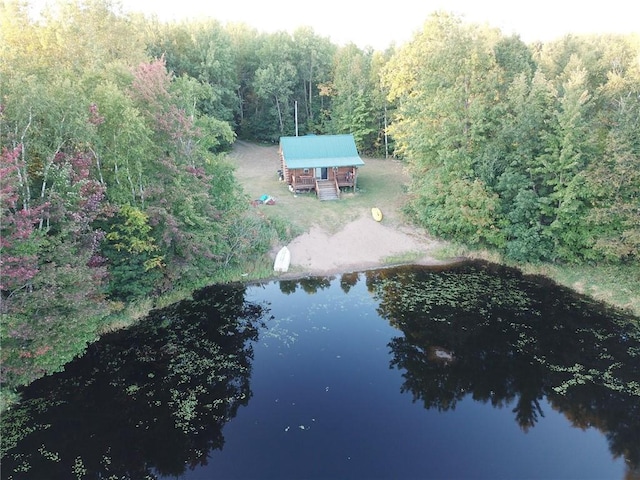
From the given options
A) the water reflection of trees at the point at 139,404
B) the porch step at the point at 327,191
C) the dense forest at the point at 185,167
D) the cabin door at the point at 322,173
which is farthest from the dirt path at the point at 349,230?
the water reflection of trees at the point at 139,404

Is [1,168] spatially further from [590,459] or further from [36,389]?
[590,459]

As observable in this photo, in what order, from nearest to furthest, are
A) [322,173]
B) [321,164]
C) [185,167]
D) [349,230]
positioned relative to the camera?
[185,167]
[349,230]
[321,164]
[322,173]

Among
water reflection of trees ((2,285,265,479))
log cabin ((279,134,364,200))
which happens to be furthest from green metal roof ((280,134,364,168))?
water reflection of trees ((2,285,265,479))

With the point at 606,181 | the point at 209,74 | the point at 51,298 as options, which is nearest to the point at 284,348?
the point at 51,298

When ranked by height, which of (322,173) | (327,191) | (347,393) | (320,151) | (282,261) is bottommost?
(347,393)

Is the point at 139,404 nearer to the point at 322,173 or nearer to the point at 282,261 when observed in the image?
the point at 282,261

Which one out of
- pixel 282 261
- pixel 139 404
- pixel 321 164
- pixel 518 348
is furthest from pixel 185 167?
pixel 518 348
